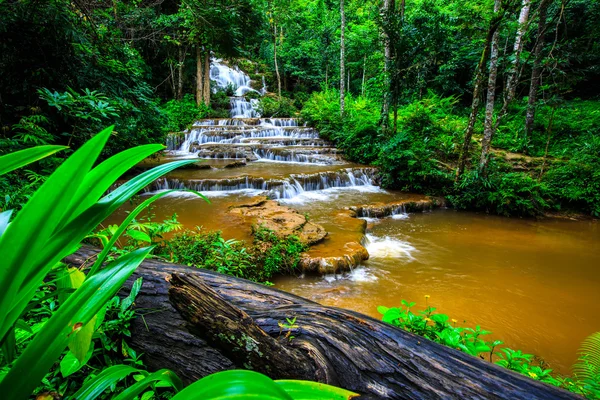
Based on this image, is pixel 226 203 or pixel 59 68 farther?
pixel 226 203

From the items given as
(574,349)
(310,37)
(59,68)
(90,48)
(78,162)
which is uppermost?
(310,37)

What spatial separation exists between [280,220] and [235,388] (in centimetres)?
486

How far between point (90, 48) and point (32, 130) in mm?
1545

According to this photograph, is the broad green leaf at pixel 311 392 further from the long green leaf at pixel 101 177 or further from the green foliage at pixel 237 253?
the green foliage at pixel 237 253

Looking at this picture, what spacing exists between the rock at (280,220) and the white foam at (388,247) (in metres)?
0.95

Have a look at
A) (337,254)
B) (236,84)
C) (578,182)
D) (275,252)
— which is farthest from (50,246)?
(236,84)

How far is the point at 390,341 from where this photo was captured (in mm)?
1160

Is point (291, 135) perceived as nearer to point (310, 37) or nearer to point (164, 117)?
point (164, 117)

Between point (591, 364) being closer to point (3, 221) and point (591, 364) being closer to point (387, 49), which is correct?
point (3, 221)

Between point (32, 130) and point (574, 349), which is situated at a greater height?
point (32, 130)

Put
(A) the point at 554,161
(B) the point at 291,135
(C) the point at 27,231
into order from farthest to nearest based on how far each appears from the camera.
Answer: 1. (B) the point at 291,135
2. (A) the point at 554,161
3. (C) the point at 27,231

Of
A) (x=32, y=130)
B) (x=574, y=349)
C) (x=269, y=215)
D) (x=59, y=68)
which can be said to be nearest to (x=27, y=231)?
(x=32, y=130)

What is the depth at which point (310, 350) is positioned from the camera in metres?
1.07

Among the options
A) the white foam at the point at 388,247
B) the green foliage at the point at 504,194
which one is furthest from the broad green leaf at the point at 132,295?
the green foliage at the point at 504,194
